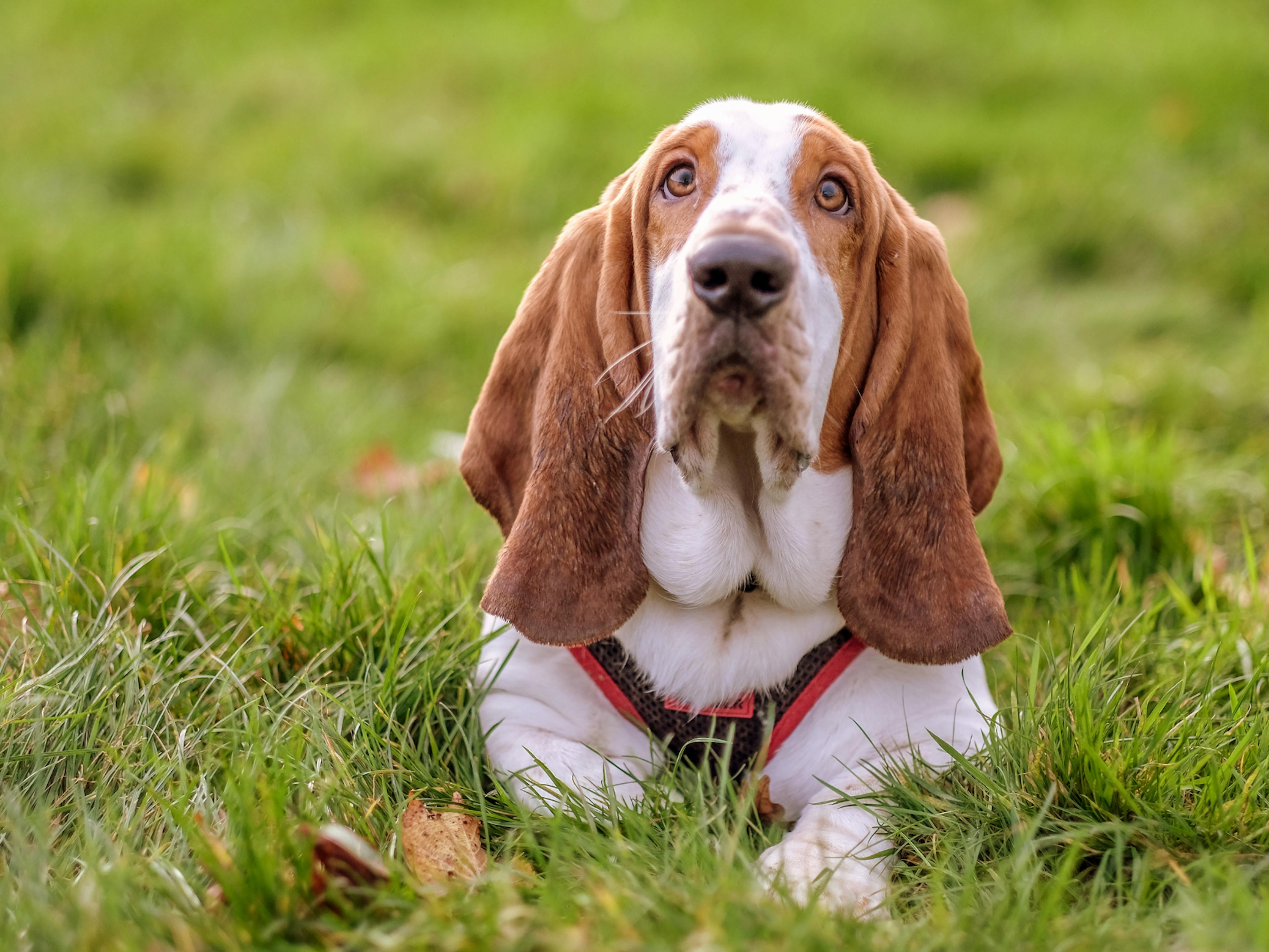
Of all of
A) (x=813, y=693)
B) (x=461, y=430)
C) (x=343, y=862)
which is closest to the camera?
(x=343, y=862)

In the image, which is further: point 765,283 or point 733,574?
point 733,574

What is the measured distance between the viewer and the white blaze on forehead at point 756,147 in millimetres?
2236

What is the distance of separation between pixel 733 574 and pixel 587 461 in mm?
366

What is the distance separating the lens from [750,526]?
2.37 m

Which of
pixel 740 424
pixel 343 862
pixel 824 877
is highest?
pixel 740 424

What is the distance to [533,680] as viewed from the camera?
8.07 feet

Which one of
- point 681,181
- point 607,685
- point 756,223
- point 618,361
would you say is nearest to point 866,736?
point 607,685

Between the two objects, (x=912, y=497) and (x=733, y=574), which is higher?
(x=912, y=497)

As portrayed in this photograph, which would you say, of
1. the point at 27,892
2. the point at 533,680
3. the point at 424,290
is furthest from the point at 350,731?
the point at 424,290

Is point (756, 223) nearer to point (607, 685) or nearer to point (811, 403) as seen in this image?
point (811, 403)

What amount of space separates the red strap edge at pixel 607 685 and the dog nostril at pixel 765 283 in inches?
32.5

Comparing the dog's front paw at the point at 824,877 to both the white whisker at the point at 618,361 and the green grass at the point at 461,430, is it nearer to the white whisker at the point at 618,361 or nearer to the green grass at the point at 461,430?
the green grass at the point at 461,430

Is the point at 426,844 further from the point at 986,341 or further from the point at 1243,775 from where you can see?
the point at 986,341

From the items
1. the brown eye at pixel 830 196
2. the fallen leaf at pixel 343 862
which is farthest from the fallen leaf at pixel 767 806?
the brown eye at pixel 830 196
